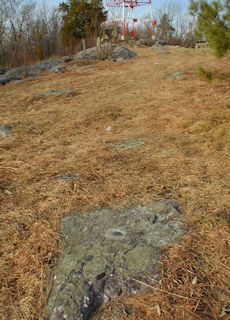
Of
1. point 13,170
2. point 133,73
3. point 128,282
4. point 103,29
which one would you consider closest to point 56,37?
point 103,29

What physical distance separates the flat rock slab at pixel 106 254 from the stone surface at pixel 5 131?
6.80ft

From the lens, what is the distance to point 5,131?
3.82 m

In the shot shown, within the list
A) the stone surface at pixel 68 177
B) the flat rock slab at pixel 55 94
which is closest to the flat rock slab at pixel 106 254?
the stone surface at pixel 68 177

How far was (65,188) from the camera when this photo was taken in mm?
2320

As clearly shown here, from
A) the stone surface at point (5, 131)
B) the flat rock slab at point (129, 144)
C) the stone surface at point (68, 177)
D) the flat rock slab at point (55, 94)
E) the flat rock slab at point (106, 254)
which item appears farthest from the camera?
the flat rock slab at point (55, 94)

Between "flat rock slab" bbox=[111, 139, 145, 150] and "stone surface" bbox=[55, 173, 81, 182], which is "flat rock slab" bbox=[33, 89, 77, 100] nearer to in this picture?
"flat rock slab" bbox=[111, 139, 145, 150]

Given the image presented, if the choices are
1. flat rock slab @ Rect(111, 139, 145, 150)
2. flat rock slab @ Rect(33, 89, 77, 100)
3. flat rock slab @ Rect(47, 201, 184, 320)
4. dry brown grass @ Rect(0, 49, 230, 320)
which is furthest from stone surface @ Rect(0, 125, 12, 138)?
flat rock slab @ Rect(47, 201, 184, 320)

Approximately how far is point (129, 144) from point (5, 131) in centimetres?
154

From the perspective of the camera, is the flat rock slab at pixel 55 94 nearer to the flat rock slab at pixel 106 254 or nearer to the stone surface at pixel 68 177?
the stone surface at pixel 68 177

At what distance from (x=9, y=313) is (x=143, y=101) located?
150 inches

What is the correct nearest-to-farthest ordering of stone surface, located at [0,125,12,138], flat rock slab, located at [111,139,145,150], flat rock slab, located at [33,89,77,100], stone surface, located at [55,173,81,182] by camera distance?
1. stone surface, located at [55,173,81,182]
2. flat rock slab, located at [111,139,145,150]
3. stone surface, located at [0,125,12,138]
4. flat rock slab, located at [33,89,77,100]

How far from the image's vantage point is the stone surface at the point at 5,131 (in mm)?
3714

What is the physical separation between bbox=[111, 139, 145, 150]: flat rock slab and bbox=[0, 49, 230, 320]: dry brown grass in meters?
0.09

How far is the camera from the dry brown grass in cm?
146
